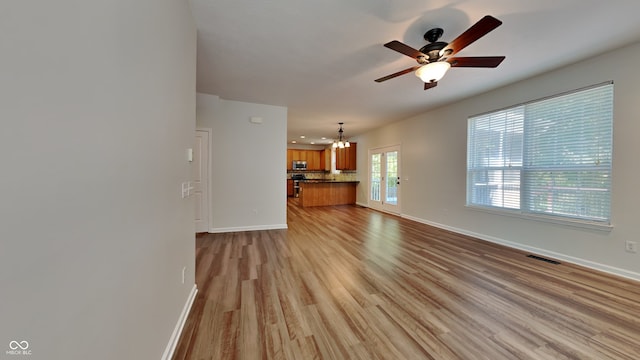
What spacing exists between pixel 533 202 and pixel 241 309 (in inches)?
168

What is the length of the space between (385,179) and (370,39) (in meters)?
4.97

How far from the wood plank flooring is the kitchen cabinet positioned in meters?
5.35

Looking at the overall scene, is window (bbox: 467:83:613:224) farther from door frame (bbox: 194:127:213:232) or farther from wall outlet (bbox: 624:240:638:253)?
door frame (bbox: 194:127:213:232)

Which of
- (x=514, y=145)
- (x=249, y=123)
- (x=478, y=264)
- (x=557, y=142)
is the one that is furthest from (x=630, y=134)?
(x=249, y=123)

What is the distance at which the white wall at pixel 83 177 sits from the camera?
0.50m

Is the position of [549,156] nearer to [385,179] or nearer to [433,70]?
[433,70]

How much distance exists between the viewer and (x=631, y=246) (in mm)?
2592

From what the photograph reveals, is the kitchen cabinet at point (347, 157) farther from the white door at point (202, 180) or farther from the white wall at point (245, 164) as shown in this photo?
the white door at point (202, 180)

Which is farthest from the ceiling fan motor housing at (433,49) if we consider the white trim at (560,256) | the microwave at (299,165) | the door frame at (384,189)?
the microwave at (299,165)

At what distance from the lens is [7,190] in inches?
18.9

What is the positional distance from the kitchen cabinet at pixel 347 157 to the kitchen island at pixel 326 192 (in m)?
0.65

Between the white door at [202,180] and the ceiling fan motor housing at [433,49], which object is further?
the white door at [202,180]

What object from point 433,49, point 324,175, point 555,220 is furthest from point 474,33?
point 324,175

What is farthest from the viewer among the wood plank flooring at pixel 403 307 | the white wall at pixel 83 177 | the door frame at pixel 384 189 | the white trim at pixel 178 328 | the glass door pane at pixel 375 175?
the glass door pane at pixel 375 175
